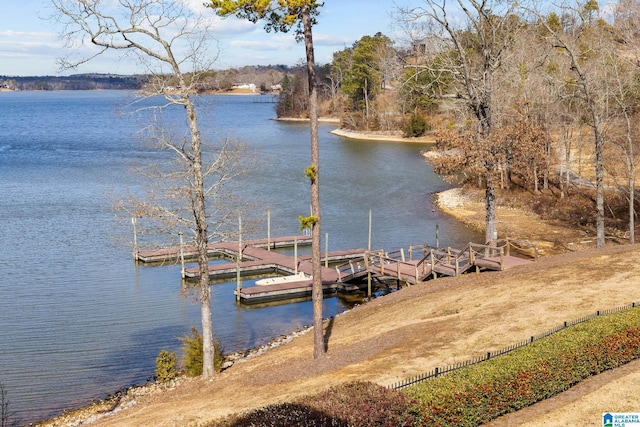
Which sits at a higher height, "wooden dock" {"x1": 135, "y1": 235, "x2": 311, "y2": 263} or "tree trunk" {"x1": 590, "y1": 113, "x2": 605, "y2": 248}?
"tree trunk" {"x1": 590, "y1": 113, "x2": 605, "y2": 248}

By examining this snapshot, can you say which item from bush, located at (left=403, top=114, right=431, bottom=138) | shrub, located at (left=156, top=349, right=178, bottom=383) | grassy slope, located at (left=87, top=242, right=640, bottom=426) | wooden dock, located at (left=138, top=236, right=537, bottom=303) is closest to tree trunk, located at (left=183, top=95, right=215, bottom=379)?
grassy slope, located at (left=87, top=242, right=640, bottom=426)

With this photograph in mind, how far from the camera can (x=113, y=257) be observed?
43281mm

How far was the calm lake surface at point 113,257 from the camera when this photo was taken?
2658cm

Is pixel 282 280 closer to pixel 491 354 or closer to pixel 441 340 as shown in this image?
pixel 441 340

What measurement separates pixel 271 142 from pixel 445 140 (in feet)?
250

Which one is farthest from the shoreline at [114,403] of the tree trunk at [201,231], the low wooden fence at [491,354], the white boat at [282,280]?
the white boat at [282,280]

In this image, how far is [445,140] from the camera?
34500mm

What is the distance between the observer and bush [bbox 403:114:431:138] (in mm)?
113062

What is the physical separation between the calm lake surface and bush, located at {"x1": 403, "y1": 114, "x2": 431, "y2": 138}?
63.8ft

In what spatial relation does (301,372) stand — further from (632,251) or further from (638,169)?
(638,169)

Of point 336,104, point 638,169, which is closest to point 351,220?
point 638,169

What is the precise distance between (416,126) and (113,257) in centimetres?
7751

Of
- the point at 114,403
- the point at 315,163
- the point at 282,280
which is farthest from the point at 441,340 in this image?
the point at 282,280

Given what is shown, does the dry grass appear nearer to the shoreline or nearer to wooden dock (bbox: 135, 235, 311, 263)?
the shoreline
